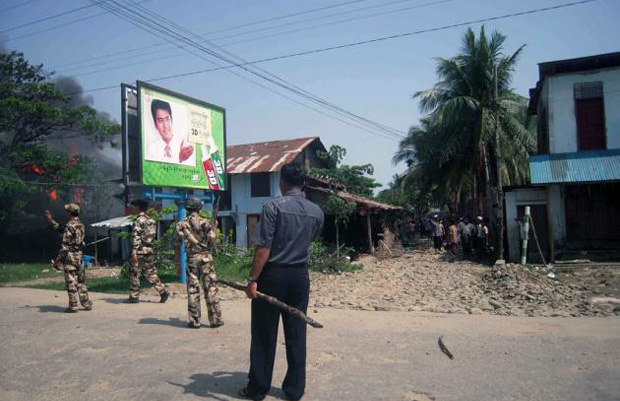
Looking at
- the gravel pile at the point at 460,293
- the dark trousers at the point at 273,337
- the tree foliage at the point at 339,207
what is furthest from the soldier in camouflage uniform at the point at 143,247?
the tree foliage at the point at 339,207

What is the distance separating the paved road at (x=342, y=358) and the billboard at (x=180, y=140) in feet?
16.9

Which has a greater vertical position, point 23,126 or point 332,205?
point 23,126

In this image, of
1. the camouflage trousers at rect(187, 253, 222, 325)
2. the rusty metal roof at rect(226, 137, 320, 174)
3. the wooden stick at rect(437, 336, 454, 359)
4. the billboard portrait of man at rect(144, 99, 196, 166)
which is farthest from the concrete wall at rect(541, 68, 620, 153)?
the camouflage trousers at rect(187, 253, 222, 325)

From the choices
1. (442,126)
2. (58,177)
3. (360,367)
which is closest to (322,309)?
(360,367)

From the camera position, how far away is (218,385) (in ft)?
13.1

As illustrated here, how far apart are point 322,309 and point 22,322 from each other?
4.53m

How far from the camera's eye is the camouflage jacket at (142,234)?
8.23 metres

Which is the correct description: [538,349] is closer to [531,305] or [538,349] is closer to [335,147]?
[531,305]

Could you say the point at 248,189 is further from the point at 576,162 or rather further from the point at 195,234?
the point at 195,234

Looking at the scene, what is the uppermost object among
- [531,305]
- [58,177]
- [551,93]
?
[551,93]

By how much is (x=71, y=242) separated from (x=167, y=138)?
4.89 meters

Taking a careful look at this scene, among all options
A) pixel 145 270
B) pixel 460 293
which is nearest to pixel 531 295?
pixel 460 293

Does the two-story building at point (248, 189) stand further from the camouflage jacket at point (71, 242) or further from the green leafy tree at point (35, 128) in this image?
the camouflage jacket at point (71, 242)

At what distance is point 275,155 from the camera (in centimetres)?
2400
